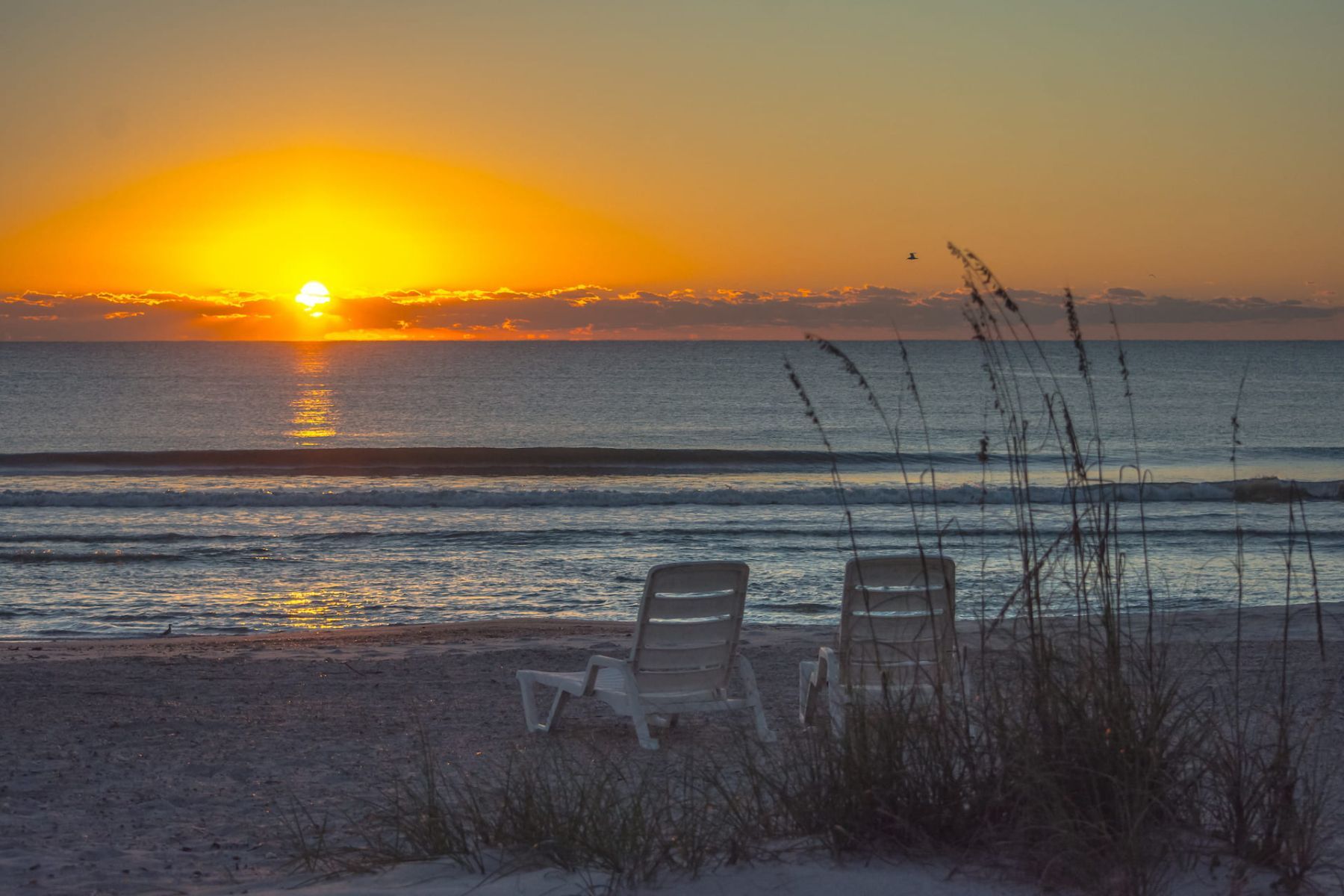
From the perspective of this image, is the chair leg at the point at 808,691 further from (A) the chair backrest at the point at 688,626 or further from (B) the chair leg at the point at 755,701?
(A) the chair backrest at the point at 688,626

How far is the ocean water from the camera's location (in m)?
12.6

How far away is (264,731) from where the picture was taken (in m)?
6.50

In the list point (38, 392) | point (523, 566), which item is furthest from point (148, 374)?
point (523, 566)

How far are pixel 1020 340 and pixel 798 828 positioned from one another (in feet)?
5.89

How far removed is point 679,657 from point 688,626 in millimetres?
188

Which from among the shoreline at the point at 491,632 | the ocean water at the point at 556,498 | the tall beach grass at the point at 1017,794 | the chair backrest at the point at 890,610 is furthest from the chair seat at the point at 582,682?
the shoreline at the point at 491,632

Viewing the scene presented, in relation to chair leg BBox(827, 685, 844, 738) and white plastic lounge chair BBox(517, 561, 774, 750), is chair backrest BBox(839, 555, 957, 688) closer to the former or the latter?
chair leg BBox(827, 685, 844, 738)

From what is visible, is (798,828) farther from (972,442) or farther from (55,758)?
(972,442)

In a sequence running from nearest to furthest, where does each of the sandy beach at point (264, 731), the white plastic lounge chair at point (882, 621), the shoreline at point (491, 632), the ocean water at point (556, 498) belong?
the sandy beach at point (264, 731) → the white plastic lounge chair at point (882, 621) → the shoreline at point (491, 632) → the ocean water at point (556, 498)

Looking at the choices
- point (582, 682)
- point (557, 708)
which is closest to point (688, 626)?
point (582, 682)

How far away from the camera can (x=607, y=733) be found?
6824 millimetres

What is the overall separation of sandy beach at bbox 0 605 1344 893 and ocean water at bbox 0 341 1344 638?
1.37 m

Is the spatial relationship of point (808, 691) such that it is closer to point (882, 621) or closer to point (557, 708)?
point (882, 621)

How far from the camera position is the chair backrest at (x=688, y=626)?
6.27 m
